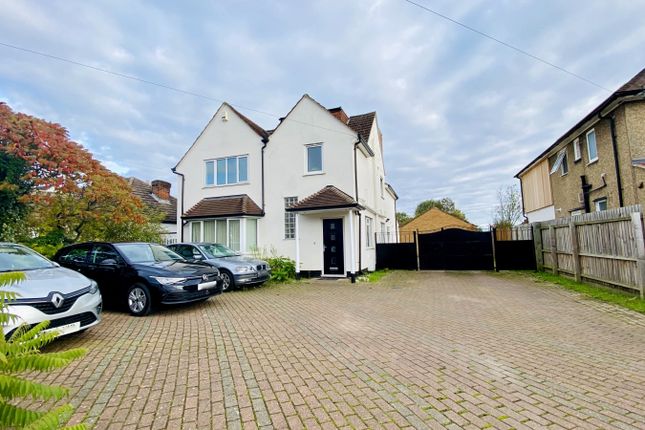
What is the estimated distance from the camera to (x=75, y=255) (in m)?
8.41

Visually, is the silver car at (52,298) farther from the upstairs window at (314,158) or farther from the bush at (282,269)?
the upstairs window at (314,158)

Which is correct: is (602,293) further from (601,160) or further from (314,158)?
(314,158)

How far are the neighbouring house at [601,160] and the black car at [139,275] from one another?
14.5 meters

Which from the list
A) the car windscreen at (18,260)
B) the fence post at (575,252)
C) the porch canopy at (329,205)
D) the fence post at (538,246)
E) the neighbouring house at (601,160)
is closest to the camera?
the car windscreen at (18,260)

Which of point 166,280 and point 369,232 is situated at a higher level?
point 369,232

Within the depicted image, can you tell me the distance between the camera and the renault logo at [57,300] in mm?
4719

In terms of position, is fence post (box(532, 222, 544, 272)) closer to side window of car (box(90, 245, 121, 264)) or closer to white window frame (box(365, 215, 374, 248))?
white window frame (box(365, 215, 374, 248))

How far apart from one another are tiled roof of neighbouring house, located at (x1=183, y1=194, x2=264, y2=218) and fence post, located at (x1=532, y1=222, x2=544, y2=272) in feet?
41.2

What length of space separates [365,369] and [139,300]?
219 inches

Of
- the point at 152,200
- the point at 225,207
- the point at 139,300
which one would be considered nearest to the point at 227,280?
the point at 139,300

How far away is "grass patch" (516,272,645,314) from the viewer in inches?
286

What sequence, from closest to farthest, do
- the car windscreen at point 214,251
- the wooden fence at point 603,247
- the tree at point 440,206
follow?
the wooden fence at point 603,247 → the car windscreen at point 214,251 → the tree at point 440,206

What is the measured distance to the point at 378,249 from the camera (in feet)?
56.7

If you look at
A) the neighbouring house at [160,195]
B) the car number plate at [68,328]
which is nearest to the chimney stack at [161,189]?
the neighbouring house at [160,195]
